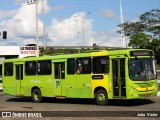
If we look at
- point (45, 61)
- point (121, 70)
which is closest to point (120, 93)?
point (121, 70)

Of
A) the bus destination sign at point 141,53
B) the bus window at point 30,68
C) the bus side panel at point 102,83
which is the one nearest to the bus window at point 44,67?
the bus window at point 30,68

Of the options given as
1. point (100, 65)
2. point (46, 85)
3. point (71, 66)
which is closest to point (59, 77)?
point (71, 66)

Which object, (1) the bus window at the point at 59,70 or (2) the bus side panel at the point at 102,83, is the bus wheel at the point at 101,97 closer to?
(2) the bus side panel at the point at 102,83

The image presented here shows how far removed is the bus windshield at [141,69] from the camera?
789 inches

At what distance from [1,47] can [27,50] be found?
4.66 meters

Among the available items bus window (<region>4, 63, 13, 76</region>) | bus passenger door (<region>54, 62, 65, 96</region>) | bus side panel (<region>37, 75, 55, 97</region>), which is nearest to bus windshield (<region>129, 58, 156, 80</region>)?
bus passenger door (<region>54, 62, 65, 96</region>)

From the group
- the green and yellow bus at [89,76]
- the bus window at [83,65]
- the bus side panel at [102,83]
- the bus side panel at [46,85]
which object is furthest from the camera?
the bus side panel at [46,85]

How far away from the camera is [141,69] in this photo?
2030 cm

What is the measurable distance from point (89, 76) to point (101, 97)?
1340 millimetres

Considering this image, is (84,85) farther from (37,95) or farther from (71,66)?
(37,95)

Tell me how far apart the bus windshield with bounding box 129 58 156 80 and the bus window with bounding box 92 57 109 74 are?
4.61ft

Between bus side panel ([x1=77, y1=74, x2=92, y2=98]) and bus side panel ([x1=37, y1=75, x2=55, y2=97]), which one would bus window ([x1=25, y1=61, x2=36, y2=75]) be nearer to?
bus side panel ([x1=37, y1=75, x2=55, y2=97])

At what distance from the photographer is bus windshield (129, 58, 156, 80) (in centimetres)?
2003

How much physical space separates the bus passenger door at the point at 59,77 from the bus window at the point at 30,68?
6.66 feet
